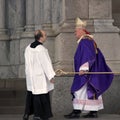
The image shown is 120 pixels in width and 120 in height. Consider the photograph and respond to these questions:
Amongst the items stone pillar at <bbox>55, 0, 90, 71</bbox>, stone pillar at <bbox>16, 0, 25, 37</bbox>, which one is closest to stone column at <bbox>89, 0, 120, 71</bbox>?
stone pillar at <bbox>55, 0, 90, 71</bbox>

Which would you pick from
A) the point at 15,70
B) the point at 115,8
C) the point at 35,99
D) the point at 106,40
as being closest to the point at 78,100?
the point at 35,99

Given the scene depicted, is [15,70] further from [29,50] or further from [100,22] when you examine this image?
[29,50]

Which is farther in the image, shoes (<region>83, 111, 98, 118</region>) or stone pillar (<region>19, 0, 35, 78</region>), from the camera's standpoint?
stone pillar (<region>19, 0, 35, 78</region>)

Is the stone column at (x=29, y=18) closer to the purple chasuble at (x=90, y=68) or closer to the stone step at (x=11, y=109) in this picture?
the stone step at (x=11, y=109)

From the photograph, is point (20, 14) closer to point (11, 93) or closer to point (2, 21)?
point (2, 21)

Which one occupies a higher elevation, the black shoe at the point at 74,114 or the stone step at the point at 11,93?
the stone step at the point at 11,93

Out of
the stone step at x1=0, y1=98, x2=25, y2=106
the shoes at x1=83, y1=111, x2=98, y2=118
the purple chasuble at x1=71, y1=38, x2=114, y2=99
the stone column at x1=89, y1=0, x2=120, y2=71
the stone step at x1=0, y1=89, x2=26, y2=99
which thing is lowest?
the shoes at x1=83, y1=111, x2=98, y2=118

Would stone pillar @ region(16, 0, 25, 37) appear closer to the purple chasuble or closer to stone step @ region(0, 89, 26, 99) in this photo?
stone step @ region(0, 89, 26, 99)

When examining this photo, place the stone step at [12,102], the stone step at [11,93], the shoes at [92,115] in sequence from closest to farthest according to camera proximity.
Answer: the shoes at [92,115], the stone step at [12,102], the stone step at [11,93]

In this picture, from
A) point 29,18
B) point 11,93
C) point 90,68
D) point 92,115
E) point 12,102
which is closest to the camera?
point 90,68

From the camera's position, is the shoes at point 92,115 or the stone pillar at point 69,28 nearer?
the shoes at point 92,115

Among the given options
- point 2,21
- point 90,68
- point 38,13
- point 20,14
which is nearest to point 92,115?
point 90,68

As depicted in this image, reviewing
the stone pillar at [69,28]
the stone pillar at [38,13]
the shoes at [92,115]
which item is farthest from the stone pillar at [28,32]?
the shoes at [92,115]

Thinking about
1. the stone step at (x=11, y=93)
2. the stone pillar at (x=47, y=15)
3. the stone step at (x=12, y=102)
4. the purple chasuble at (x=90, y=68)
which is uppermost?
the stone pillar at (x=47, y=15)
